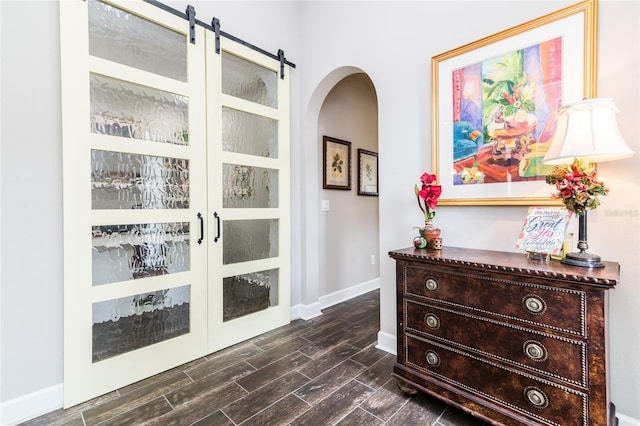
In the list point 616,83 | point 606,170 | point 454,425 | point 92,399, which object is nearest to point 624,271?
point 606,170

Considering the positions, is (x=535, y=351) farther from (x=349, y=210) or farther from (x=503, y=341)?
(x=349, y=210)

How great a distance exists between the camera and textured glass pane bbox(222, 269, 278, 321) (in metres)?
2.48

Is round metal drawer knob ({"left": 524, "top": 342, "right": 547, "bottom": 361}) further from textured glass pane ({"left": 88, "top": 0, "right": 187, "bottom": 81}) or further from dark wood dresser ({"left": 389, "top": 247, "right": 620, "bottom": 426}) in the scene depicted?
textured glass pane ({"left": 88, "top": 0, "right": 187, "bottom": 81})

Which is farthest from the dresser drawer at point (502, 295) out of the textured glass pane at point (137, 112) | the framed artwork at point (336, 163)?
the textured glass pane at point (137, 112)

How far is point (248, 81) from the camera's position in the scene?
259 centimetres

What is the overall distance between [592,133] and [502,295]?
804mm

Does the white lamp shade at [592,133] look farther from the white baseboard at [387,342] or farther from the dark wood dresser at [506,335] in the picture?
the white baseboard at [387,342]

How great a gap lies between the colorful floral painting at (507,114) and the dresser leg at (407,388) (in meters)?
1.30

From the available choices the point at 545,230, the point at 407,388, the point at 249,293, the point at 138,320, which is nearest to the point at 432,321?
the point at 407,388

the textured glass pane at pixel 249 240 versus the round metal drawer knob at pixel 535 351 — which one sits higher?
the textured glass pane at pixel 249 240

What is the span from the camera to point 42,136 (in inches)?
65.3

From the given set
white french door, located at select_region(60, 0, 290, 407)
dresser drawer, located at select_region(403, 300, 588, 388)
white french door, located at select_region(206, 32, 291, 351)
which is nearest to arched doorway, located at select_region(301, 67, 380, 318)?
A: white french door, located at select_region(206, 32, 291, 351)

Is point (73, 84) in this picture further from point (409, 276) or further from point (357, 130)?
point (357, 130)

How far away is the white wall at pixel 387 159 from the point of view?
4.64 feet
